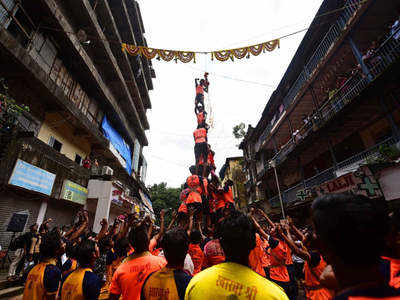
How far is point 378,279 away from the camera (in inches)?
34.6

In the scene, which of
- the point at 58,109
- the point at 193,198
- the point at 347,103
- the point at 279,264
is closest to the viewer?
the point at 279,264

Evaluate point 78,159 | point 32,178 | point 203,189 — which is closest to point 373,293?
point 203,189

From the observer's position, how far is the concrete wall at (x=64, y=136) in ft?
35.4

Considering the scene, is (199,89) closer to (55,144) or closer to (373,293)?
(373,293)

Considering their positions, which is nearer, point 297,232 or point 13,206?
point 297,232

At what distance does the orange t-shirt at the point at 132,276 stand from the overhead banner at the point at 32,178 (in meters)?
7.48

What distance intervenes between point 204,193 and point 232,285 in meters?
4.36

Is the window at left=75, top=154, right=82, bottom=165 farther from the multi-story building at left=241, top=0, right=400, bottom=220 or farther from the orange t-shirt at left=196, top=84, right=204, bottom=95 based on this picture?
the multi-story building at left=241, top=0, right=400, bottom=220

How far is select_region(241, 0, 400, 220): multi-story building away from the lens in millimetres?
8117

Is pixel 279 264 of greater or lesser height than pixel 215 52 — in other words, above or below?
below

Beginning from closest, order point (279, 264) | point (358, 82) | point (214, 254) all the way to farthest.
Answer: point (214, 254)
point (279, 264)
point (358, 82)

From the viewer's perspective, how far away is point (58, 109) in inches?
423

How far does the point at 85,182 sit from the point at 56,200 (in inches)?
90.9

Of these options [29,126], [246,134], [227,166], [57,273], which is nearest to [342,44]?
[57,273]
